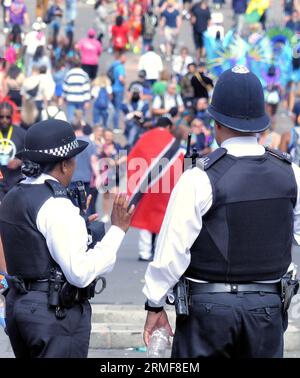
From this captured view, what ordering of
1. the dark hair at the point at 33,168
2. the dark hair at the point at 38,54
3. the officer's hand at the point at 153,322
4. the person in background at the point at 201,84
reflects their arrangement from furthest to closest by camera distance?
the dark hair at the point at 38,54, the person in background at the point at 201,84, the dark hair at the point at 33,168, the officer's hand at the point at 153,322

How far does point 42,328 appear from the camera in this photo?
16.8 feet

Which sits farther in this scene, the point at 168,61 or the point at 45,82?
the point at 168,61

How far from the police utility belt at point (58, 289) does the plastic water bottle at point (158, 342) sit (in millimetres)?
419

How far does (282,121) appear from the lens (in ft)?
72.9

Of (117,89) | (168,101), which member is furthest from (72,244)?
(117,89)

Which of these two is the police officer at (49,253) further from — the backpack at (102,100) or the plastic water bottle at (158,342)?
the backpack at (102,100)

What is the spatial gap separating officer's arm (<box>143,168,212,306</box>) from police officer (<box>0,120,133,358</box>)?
0.35m

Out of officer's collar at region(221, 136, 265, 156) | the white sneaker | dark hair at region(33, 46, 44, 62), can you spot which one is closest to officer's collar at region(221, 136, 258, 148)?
officer's collar at region(221, 136, 265, 156)

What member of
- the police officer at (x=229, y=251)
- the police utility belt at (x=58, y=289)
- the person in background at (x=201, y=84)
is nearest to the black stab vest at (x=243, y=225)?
the police officer at (x=229, y=251)

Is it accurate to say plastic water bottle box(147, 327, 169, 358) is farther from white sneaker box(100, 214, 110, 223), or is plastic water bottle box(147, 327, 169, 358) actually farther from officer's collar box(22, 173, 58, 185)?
white sneaker box(100, 214, 110, 223)

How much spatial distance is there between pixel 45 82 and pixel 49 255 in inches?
546

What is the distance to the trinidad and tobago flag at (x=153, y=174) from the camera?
1184cm
